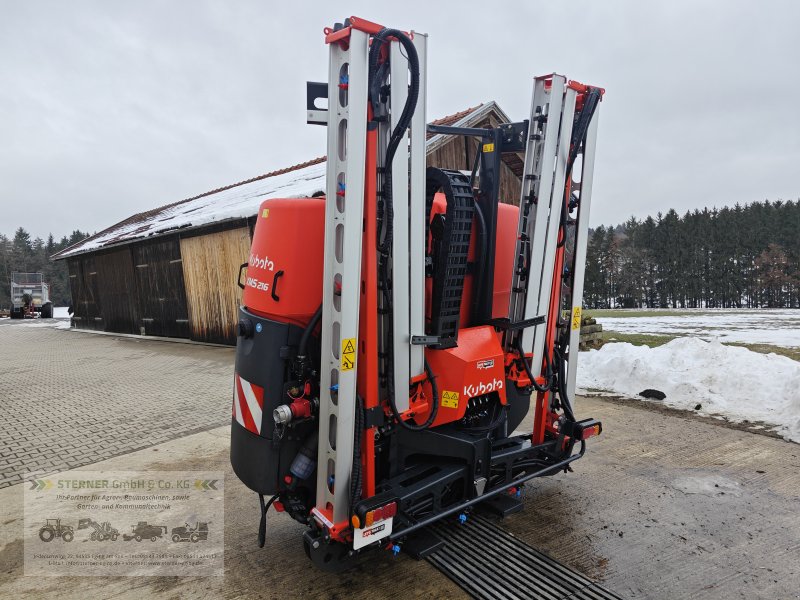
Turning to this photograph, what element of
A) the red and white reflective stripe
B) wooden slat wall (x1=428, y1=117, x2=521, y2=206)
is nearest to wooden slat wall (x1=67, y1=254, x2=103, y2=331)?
wooden slat wall (x1=428, y1=117, x2=521, y2=206)

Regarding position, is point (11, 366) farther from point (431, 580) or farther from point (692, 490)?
point (692, 490)

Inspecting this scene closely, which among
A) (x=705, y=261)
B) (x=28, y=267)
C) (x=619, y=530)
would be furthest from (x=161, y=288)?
(x=28, y=267)

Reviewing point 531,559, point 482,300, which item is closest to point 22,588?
point 531,559

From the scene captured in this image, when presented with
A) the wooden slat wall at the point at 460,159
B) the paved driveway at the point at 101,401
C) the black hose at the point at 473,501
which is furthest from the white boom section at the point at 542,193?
the wooden slat wall at the point at 460,159

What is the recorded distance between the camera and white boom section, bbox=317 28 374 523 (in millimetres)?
2391

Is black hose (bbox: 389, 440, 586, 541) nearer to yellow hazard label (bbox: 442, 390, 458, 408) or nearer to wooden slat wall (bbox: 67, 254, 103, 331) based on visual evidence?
yellow hazard label (bbox: 442, 390, 458, 408)

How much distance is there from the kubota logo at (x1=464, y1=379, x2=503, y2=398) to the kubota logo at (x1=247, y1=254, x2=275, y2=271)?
138cm

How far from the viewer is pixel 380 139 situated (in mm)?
2562

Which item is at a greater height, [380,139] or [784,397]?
[380,139]

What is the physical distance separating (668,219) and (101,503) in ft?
201

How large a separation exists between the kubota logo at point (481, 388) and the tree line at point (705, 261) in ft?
158

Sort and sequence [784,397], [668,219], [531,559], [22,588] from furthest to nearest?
[668,219] → [784,397] → [531,559] → [22,588]

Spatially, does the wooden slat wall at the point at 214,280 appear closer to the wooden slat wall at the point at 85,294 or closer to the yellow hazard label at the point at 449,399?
the wooden slat wall at the point at 85,294

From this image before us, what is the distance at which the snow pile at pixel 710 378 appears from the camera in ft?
18.1
